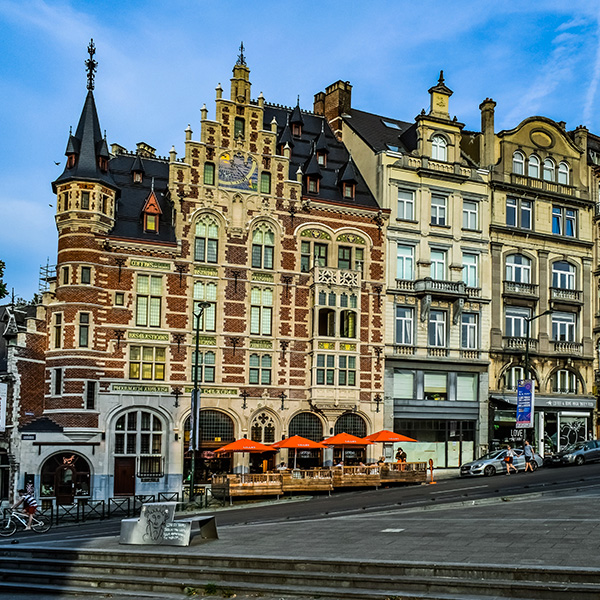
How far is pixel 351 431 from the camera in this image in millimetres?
48562

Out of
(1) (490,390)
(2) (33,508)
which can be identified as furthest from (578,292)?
(2) (33,508)

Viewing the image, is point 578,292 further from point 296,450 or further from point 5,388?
point 5,388

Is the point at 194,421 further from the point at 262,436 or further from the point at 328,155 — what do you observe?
the point at 328,155

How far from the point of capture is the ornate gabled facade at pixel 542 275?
177 feet

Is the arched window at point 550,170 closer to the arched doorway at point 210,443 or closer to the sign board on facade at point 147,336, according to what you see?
the arched doorway at point 210,443

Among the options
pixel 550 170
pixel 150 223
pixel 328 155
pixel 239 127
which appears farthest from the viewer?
pixel 550 170

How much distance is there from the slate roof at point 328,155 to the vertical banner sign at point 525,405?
13.1 meters

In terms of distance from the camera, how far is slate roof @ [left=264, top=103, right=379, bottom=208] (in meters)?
50.2

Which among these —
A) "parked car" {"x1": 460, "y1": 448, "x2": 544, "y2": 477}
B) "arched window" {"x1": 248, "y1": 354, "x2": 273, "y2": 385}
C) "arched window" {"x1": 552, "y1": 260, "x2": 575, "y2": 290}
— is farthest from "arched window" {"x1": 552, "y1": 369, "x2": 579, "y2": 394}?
"arched window" {"x1": 248, "y1": 354, "x2": 273, "y2": 385}

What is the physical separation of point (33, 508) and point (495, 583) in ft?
65.1

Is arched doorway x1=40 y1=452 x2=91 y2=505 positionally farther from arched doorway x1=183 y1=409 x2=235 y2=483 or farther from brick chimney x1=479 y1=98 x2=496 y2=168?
brick chimney x1=479 y1=98 x2=496 y2=168

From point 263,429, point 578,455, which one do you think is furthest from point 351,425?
point 578,455

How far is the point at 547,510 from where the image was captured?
24.0 m

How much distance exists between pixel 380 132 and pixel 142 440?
24.5 metres
